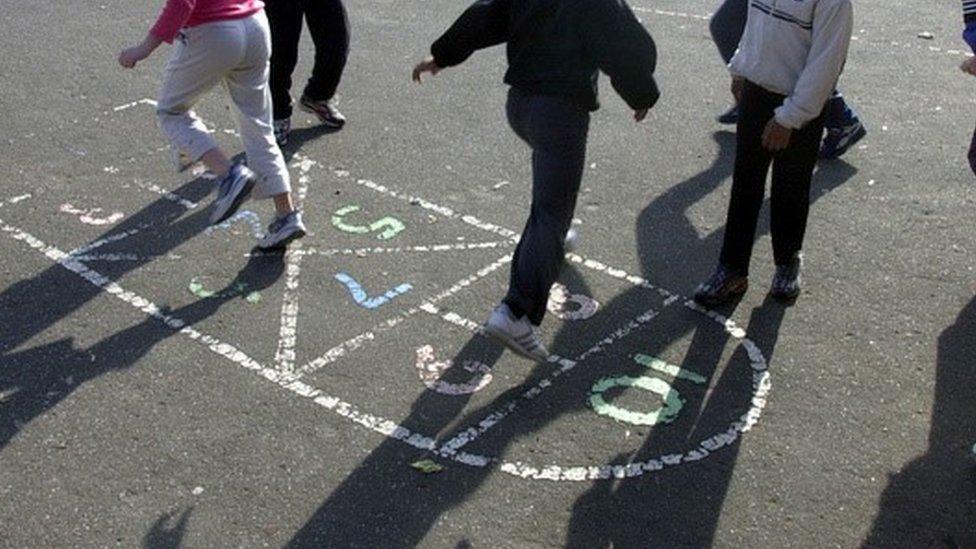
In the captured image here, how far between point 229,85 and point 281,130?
133 centimetres

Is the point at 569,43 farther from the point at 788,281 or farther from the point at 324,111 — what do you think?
the point at 324,111

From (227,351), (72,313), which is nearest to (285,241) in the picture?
(227,351)

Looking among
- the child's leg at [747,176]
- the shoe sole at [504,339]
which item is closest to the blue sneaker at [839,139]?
the child's leg at [747,176]

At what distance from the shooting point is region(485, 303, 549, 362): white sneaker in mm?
4223

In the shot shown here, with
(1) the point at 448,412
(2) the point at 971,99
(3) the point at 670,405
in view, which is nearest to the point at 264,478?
(1) the point at 448,412

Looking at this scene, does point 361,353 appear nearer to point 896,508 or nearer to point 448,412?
point 448,412

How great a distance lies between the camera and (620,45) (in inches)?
158

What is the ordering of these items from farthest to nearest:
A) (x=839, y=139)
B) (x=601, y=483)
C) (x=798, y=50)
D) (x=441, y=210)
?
(x=839, y=139) < (x=441, y=210) < (x=798, y=50) < (x=601, y=483)

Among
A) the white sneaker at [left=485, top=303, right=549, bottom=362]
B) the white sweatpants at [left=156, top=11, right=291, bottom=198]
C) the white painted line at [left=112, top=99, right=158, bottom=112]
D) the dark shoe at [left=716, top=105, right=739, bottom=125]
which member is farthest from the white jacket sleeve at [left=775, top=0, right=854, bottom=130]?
the white painted line at [left=112, top=99, right=158, bottom=112]

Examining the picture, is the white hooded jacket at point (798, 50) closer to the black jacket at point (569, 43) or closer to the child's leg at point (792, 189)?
the child's leg at point (792, 189)

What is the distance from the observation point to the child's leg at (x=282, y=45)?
6387 millimetres

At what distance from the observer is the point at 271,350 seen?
455cm

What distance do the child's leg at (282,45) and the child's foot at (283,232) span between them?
147 cm

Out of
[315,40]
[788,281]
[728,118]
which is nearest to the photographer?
[788,281]
